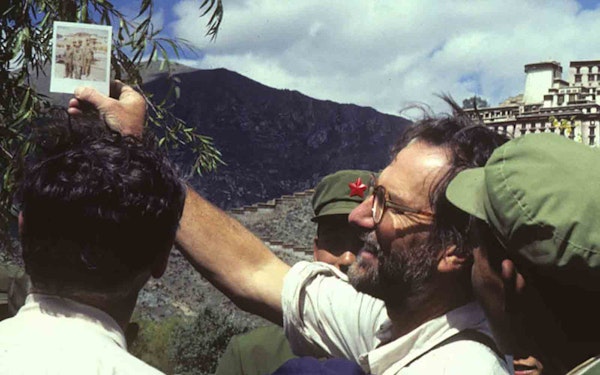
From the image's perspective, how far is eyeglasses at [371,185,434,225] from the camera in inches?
81.8

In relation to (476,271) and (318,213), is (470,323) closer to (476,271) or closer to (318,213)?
(476,271)

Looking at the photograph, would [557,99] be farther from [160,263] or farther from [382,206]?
[160,263]

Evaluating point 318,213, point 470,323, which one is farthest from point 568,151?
point 318,213

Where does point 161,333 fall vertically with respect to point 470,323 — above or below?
below

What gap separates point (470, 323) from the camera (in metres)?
1.90

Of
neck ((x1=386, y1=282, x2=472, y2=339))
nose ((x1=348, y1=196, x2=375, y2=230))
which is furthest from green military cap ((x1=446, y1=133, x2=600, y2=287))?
nose ((x1=348, y1=196, x2=375, y2=230))

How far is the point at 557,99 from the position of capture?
204 ft

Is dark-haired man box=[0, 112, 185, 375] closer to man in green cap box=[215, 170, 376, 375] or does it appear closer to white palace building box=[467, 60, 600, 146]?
man in green cap box=[215, 170, 376, 375]

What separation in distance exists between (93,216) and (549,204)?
0.66m

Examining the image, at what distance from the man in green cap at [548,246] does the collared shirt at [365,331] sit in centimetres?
30

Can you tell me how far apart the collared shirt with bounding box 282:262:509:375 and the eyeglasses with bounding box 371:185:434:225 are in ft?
0.74

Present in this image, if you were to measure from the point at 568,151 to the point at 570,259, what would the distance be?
0.18m

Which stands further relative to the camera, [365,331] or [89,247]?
[365,331]

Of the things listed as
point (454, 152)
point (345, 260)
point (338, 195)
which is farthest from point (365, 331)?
point (338, 195)
